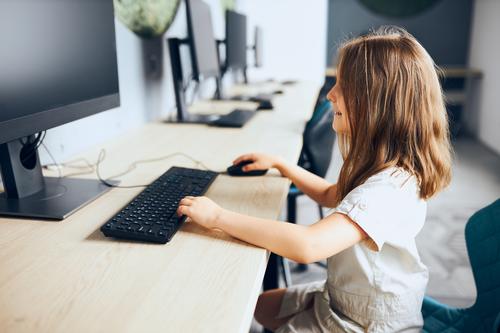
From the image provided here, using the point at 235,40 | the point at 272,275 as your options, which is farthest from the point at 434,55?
the point at 272,275

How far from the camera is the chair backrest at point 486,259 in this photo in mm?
873

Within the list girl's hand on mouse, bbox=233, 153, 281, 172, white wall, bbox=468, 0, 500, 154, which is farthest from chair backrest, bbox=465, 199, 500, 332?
white wall, bbox=468, 0, 500, 154

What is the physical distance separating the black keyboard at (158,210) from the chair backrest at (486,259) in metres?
0.59

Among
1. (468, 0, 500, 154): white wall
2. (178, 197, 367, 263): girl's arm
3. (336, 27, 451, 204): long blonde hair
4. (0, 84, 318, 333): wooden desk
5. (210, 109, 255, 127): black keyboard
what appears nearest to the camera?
(0, 84, 318, 333): wooden desk

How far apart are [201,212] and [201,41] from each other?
1.32 metres

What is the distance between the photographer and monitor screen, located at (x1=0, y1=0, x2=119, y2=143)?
0.78m

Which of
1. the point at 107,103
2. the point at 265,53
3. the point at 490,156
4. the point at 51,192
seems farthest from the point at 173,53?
the point at 490,156

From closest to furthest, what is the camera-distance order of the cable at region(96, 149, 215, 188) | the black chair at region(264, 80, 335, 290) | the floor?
1. the cable at region(96, 149, 215, 188)
2. the black chair at region(264, 80, 335, 290)
3. the floor

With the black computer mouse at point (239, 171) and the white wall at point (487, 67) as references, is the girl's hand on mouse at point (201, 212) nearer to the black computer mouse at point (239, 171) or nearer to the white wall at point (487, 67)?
the black computer mouse at point (239, 171)

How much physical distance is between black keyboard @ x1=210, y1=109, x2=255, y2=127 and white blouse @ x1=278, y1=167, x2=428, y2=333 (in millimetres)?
930

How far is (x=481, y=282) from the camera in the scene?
0.91 meters

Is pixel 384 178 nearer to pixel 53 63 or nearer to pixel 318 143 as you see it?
pixel 53 63

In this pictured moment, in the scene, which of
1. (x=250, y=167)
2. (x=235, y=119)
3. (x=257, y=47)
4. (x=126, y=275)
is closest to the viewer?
(x=126, y=275)

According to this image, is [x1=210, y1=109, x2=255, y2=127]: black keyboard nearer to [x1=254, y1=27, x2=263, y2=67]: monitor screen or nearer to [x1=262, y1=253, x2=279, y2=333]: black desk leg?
[x1=262, y1=253, x2=279, y2=333]: black desk leg
